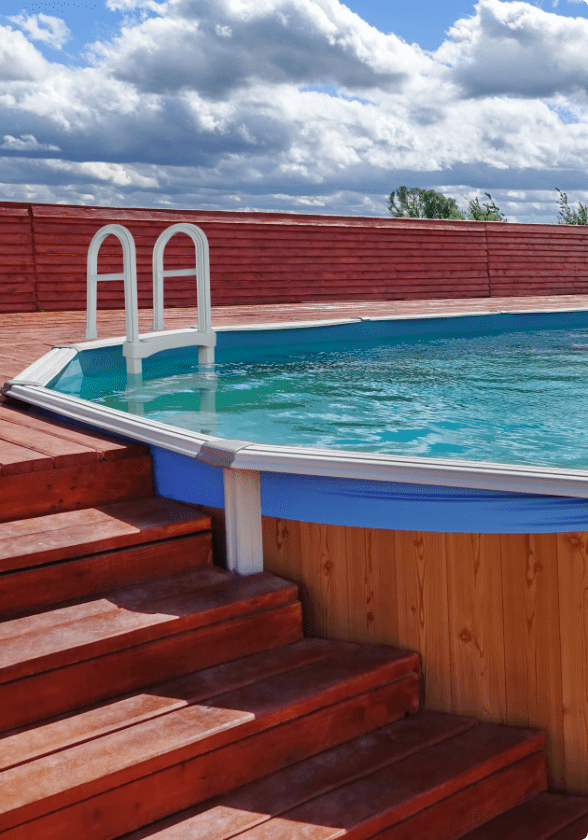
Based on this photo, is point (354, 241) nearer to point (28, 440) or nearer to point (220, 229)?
point (220, 229)

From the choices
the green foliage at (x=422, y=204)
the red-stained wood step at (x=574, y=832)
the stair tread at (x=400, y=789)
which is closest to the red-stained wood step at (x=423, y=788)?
the stair tread at (x=400, y=789)

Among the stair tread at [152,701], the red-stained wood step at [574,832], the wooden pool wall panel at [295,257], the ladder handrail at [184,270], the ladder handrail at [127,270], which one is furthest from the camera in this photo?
the wooden pool wall panel at [295,257]

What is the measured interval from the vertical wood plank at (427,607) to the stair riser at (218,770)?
65mm

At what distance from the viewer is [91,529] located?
2.16 meters

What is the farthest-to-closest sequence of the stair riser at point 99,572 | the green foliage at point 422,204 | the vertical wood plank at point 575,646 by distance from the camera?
1. the green foliage at point 422,204
2. the stair riser at point 99,572
3. the vertical wood plank at point 575,646

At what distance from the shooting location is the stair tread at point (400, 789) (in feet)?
5.09

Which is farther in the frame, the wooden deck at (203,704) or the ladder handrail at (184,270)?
the ladder handrail at (184,270)

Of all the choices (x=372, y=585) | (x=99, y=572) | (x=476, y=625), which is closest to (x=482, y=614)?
(x=476, y=625)

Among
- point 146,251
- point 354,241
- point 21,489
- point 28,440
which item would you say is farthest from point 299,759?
point 354,241

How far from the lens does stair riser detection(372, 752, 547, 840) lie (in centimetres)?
166

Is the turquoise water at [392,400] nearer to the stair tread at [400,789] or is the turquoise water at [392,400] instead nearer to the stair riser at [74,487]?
the stair riser at [74,487]

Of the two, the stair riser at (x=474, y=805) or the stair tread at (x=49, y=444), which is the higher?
the stair tread at (x=49, y=444)

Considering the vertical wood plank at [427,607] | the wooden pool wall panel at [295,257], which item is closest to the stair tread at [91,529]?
the vertical wood plank at [427,607]

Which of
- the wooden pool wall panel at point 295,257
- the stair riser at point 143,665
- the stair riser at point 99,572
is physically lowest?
the stair riser at point 143,665
